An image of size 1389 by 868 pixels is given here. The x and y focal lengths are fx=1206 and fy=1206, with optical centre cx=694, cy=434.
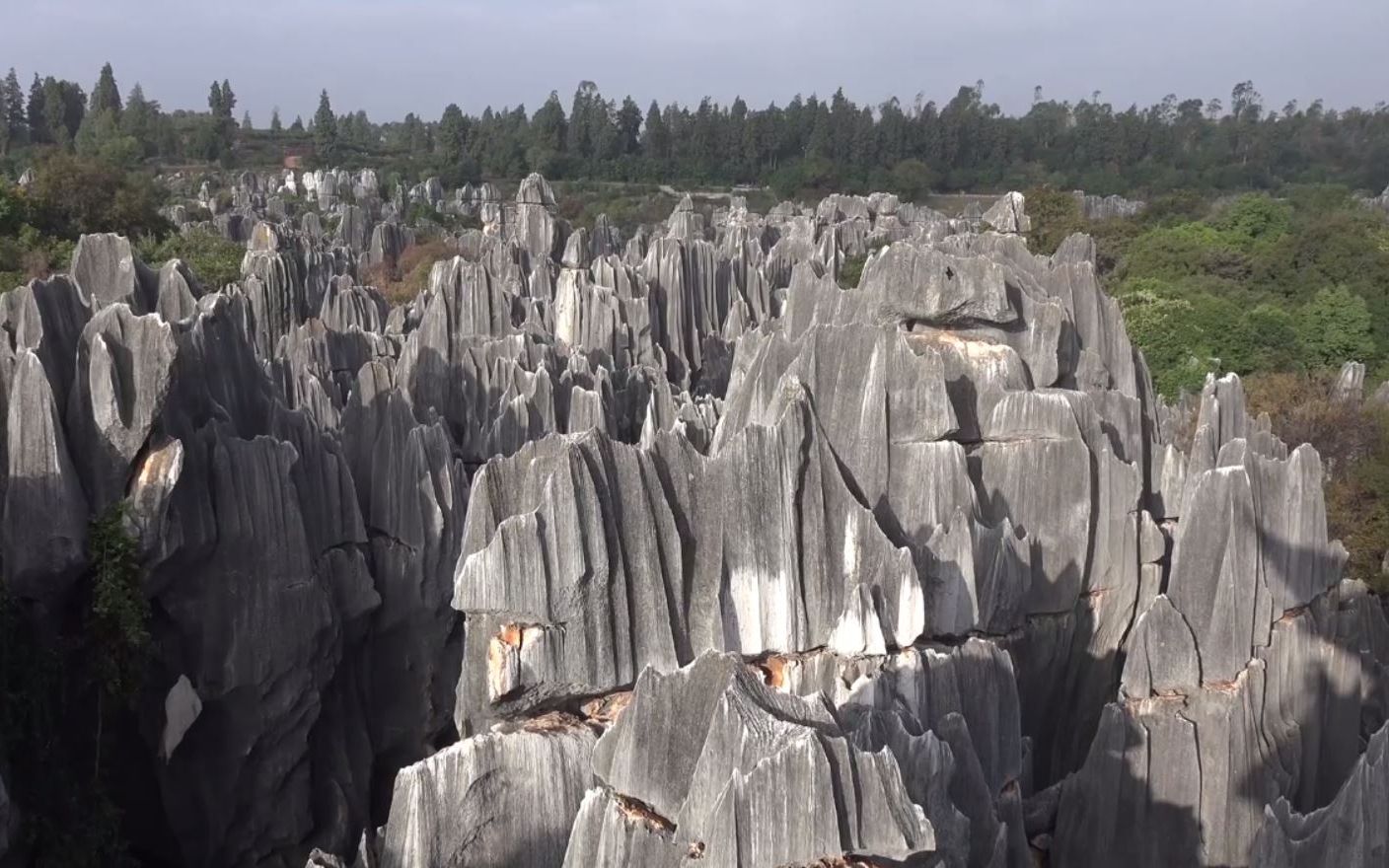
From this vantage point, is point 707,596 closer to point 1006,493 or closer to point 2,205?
point 1006,493

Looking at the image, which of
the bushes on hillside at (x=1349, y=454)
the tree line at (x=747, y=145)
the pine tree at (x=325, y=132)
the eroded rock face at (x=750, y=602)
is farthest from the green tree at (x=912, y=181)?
the eroded rock face at (x=750, y=602)

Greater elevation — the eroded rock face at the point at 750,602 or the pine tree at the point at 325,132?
the pine tree at the point at 325,132

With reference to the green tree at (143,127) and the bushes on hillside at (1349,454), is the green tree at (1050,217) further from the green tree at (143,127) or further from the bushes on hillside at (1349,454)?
the green tree at (143,127)

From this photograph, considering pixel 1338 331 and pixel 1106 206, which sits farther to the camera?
pixel 1106 206

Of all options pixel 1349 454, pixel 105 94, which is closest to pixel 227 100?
pixel 105 94

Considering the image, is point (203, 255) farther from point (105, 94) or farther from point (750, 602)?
point (105, 94)

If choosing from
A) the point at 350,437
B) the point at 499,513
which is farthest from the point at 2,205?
the point at 499,513
